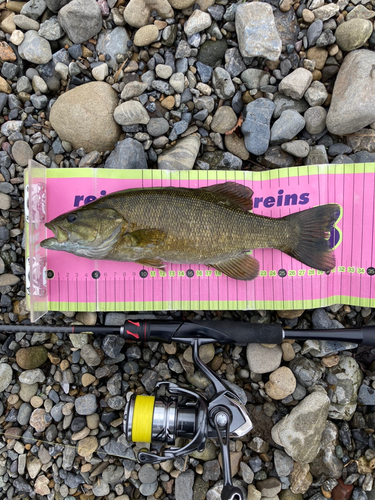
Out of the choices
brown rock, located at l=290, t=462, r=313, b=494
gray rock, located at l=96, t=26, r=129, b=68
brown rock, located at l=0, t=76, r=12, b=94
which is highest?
gray rock, located at l=96, t=26, r=129, b=68

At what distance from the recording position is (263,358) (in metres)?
3.56

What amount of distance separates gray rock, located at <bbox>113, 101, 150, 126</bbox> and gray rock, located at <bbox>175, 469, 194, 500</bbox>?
3.97 meters

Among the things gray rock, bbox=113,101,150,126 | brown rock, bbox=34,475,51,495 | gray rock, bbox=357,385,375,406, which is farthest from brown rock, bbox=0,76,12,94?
gray rock, bbox=357,385,375,406

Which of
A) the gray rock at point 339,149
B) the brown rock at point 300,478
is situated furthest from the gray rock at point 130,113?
the brown rock at point 300,478

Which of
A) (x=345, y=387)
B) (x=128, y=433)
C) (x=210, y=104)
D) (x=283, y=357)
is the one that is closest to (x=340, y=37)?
(x=210, y=104)

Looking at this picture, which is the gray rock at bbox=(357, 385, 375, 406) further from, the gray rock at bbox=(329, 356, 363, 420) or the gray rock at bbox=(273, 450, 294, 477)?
the gray rock at bbox=(273, 450, 294, 477)

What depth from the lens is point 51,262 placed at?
3.63 m

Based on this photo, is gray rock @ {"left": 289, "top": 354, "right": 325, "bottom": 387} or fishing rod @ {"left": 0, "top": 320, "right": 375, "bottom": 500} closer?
fishing rod @ {"left": 0, "top": 320, "right": 375, "bottom": 500}

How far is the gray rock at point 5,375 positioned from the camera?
3.66 meters

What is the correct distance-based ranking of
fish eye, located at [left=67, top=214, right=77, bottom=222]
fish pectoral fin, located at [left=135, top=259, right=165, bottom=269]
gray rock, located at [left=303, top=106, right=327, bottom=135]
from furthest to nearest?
gray rock, located at [left=303, top=106, right=327, bottom=135]
fish pectoral fin, located at [left=135, top=259, right=165, bottom=269]
fish eye, located at [left=67, top=214, right=77, bottom=222]

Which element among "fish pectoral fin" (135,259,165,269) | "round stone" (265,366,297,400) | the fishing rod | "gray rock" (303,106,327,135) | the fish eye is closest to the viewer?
the fishing rod

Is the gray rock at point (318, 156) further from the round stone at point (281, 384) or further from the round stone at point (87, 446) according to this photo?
the round stone at point (87, 446)

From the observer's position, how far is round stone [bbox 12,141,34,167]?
147 inches

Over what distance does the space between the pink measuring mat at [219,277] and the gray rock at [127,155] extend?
0.38 feet
